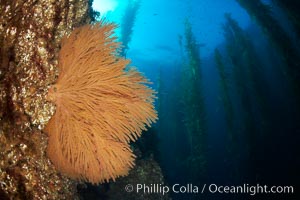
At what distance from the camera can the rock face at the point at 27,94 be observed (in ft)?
6.25

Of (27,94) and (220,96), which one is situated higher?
(220,96)

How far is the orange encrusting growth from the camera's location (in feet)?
8.00

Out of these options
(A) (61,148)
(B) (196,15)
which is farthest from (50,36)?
(B) (196,15)

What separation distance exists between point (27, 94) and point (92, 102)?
23.4 inches

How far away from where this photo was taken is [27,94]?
6.91 feet

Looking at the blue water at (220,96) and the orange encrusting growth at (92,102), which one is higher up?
the blue water at (220,96)

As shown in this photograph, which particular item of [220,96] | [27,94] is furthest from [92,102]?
[220,96]

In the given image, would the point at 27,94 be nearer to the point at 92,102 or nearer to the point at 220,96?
the point at 92,102

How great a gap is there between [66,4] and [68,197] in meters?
1.89

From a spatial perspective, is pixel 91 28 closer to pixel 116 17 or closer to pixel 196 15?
pixel 196 15

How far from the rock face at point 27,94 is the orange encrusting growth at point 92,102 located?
0.14m

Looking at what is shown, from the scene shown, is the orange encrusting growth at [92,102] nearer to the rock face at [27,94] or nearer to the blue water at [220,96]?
the rock face at [27,94]

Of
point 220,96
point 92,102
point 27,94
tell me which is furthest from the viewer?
point 220,96

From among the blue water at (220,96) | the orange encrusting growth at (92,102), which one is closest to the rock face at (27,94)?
the orange encrusting growth at (92,102)
